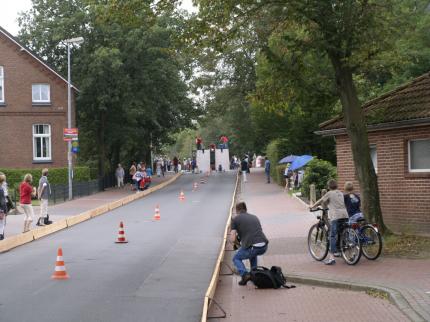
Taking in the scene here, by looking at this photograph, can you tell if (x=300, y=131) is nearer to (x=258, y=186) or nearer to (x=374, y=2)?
(x=258, y=186)

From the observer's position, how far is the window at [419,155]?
16.6 metres

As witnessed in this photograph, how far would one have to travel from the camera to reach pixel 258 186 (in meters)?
42.4

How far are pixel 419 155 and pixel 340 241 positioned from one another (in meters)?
5.04

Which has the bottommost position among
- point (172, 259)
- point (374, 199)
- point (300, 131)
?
point (172, 259)

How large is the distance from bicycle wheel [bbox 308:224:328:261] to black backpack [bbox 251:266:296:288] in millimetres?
2385

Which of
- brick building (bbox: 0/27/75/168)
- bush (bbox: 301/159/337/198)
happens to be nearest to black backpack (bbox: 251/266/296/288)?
bush (bbox: 301/159/337/198)

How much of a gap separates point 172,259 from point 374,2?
7.68m

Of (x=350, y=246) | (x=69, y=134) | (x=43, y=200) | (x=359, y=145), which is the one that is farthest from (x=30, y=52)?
(x=350, y=246)

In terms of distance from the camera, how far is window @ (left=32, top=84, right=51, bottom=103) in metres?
43.5

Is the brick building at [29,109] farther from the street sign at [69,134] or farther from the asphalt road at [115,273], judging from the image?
the asphalt road at [115,273]

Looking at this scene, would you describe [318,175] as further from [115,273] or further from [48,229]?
[115,273]

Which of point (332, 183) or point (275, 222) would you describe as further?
point (275, 222)

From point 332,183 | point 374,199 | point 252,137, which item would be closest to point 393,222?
point 374,199

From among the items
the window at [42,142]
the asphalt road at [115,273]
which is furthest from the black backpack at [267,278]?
the window at [42,142]
